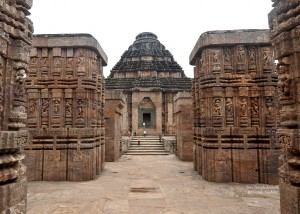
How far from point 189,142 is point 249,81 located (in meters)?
6.53

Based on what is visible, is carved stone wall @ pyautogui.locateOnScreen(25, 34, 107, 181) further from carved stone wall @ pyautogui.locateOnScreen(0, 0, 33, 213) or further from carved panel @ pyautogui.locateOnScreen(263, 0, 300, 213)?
carved panel @ pyautogui.locateOnScreen(263, 0, 300, 213)

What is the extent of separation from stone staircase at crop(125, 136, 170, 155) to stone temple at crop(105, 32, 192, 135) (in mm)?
5675

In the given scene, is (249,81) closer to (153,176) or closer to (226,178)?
(226,178)

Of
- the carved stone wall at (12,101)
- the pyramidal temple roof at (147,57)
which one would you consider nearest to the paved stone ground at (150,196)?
the carved stone wall at (12,101)

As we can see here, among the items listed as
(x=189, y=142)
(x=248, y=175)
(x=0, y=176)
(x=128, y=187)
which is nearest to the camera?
(x=0, y=176)

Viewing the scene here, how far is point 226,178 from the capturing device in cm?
862

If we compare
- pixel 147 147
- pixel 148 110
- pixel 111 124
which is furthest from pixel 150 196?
pixel 148 110

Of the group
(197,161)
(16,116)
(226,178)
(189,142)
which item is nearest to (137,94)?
(189,142)

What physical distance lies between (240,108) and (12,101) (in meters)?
7.35

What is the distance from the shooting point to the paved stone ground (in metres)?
5.77

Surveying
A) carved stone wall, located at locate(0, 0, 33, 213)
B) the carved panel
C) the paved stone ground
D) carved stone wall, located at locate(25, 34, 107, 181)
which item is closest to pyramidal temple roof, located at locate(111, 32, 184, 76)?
carved stone wall, located at locate(25, 34, 107, 181)

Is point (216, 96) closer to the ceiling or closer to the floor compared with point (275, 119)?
Answer: closer to the ceiling

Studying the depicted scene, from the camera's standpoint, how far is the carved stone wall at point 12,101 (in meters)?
3.81

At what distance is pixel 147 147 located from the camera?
19.3 metres
